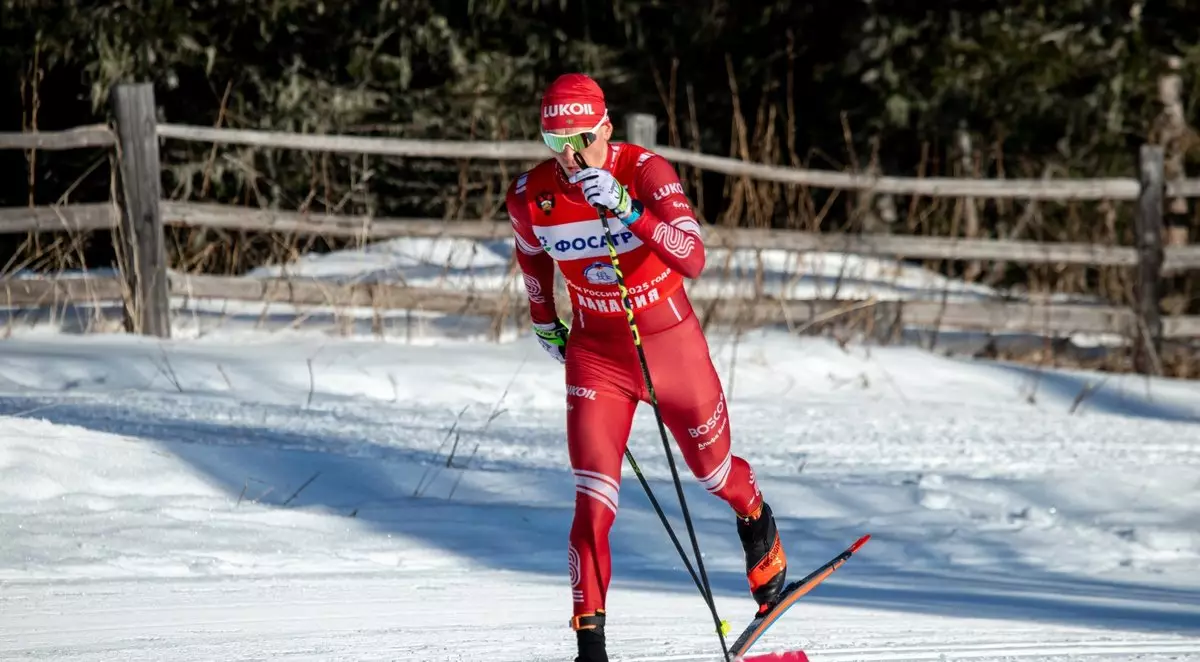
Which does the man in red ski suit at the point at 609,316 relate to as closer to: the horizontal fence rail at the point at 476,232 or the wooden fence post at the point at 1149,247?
the horizontal fence rail at the point at 476,232

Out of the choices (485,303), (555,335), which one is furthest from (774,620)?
(485,303)

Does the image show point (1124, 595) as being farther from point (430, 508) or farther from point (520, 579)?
point (430, 508)

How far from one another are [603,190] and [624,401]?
74 centimetres

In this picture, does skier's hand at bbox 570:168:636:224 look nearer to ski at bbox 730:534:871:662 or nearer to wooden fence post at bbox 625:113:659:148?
ski at bbox 730:534:871:662

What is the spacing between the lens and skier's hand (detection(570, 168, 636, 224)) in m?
4.16

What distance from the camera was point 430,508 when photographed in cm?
656

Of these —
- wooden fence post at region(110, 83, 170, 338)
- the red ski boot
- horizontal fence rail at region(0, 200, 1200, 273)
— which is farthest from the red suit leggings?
wooden fence post at region(110, 83, 170, 338)

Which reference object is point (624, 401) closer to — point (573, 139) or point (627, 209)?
point (627, 209)

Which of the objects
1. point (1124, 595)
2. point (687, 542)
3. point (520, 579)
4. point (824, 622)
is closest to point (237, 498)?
point (520, 579)

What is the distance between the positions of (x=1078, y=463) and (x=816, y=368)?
7.92 ft

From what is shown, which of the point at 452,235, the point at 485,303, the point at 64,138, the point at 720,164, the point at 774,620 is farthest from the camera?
the point at 720,164

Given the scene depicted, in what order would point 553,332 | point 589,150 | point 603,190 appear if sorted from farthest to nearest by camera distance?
point 553,332, point 589,150, point 603,190

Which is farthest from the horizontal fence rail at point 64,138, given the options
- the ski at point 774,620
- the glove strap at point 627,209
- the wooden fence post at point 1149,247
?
the wooden fence post at point 1149,247

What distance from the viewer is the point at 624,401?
181 inches
